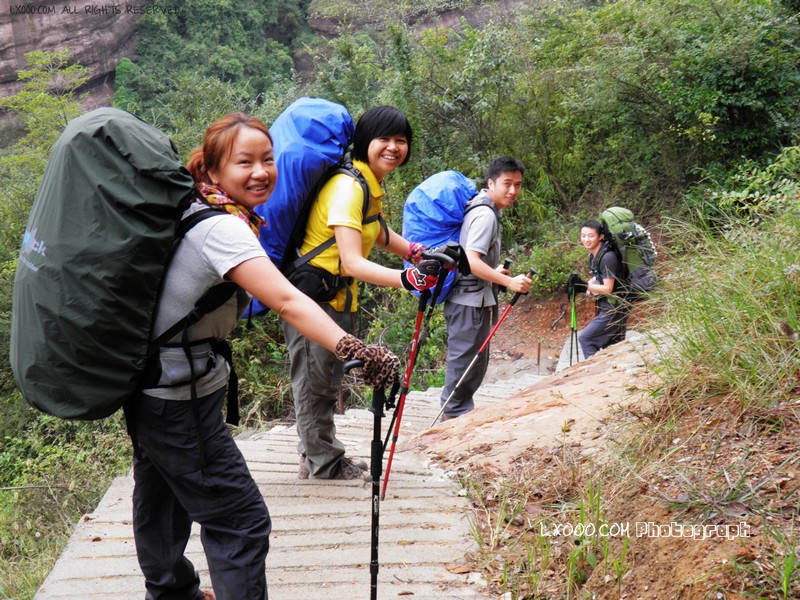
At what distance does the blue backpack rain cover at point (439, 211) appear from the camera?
5230 millimetres

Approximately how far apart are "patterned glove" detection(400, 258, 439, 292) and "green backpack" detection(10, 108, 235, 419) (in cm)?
125

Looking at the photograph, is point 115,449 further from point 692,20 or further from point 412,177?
point 692,20

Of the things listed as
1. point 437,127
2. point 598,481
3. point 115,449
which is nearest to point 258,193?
point 598,481

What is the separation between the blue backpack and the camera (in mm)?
3369

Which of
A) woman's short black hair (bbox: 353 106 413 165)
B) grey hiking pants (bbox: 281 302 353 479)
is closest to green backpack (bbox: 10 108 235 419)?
grey hiking pants (bbox: 281 302 353 479)

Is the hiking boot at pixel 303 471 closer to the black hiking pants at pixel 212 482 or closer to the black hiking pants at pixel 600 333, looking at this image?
the black hiking pants at pixel 212 482

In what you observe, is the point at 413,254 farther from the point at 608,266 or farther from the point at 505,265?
the point at 608,266

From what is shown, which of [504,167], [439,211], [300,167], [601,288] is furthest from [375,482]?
[601,288]

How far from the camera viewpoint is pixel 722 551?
7.19 feet

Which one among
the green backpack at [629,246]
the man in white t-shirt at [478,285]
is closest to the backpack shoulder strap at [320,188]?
the man in white t-shirt at [478,285]

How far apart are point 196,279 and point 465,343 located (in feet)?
10.8

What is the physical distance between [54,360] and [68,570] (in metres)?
1.44

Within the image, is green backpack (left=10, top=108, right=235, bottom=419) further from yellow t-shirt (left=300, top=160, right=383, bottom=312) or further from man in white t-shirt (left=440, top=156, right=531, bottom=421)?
man in white t-shirt (left=440, top=156, right=531, bottom=421)

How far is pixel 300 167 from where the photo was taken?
3365 millimetres
